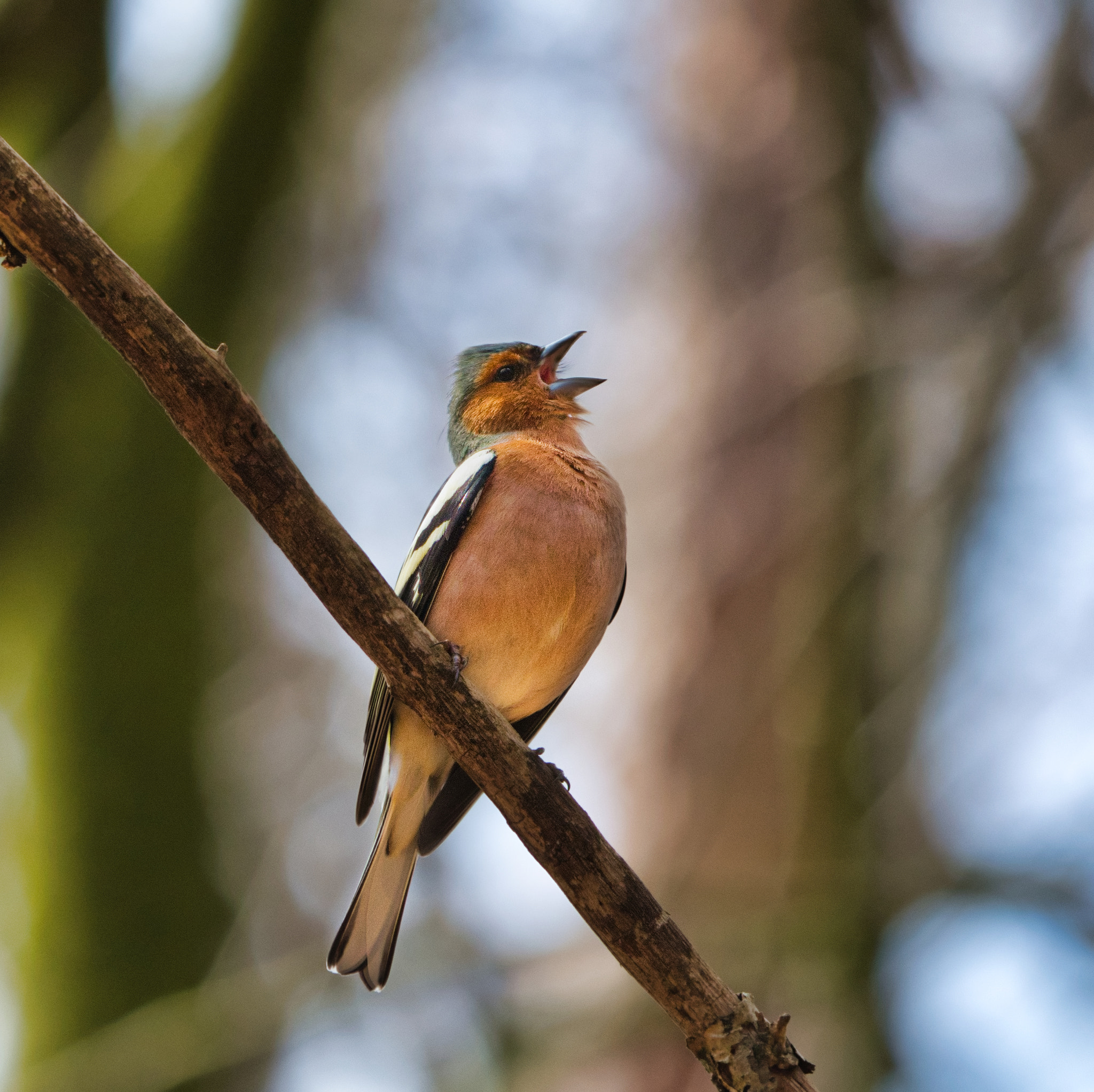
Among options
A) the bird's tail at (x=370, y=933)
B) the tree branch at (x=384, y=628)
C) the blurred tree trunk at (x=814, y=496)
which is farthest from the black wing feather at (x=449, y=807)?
the blurred tree trunk at (x=814, y=496)

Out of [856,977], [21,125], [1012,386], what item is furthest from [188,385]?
[1012,386]

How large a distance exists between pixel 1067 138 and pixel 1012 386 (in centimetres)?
137

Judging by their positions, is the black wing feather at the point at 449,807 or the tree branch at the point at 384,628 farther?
the black wing feather at the point at 449,807

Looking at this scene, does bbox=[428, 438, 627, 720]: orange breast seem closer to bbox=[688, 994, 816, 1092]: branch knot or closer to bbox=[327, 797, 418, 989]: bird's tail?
bbox=[327, 797, 418, 989]: bird's tail

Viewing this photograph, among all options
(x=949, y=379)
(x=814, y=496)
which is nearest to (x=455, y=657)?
(x=814, y=496)

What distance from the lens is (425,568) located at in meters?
3.77

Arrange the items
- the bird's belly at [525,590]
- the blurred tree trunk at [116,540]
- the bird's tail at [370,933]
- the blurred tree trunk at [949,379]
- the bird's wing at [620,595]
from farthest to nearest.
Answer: the blurred tree trunk at [949,379] → the blurred tree trunk at [116,540] → the bird's wing at [620,595] → the bird's tail at [370,933] → the bird's belly at [525,590]

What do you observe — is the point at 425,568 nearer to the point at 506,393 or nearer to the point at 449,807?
the point at 449,807

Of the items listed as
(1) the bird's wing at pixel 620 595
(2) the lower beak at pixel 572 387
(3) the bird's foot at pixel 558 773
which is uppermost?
(2) the lower beak at pixel 572 387

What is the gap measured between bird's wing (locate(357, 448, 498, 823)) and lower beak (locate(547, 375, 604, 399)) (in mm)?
877

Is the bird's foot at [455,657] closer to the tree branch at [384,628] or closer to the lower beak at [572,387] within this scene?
the tree branch at [384,628]

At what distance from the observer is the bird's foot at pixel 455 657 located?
266 centimetres

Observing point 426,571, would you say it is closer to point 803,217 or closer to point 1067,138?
point 803,217

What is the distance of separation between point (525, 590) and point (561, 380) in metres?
1.52
